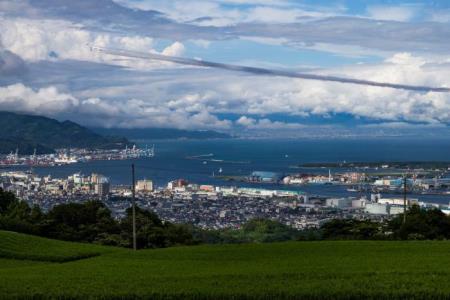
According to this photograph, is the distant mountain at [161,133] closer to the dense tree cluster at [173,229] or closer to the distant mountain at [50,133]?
the distant mountain at [50,133]

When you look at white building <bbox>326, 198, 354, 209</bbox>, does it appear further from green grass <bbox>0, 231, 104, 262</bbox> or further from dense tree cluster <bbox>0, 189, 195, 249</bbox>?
green grass <bbox>0, 231, 104, 262</bbox>

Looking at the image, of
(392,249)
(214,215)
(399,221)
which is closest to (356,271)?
(392,249)

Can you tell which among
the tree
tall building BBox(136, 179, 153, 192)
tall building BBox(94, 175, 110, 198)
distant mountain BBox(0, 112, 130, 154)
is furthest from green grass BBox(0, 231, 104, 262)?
distant mountain BBox(0, 112, 130, 154)

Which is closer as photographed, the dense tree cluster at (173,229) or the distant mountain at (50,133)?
the dense tree cluster at (173,229)

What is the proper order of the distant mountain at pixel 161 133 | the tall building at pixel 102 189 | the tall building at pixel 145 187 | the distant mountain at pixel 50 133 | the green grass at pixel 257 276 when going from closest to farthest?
the green grass at pixel 257 276
the tall building at pixel 102 189
the tall building at pixel 145 187
the distant mountain at pixel 50 133
the distant mountain at pixel 161 133

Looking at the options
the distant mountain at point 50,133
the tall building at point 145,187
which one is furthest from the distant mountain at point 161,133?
the tall building at point 145,187

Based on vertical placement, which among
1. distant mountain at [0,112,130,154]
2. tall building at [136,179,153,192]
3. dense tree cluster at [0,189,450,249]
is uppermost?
distant mountain at [0,112,130,154]

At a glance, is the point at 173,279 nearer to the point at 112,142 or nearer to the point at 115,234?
the point at 115,234
